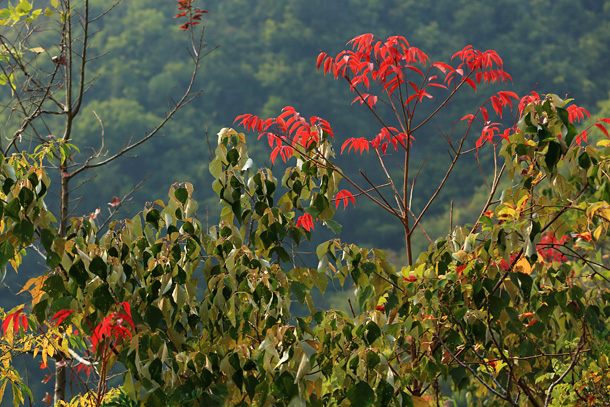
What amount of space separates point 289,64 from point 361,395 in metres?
14.2

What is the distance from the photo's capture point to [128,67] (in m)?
14.6

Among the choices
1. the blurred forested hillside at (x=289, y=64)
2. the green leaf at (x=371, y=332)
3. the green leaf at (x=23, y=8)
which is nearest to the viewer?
the green leaf at (x=371, y=332)

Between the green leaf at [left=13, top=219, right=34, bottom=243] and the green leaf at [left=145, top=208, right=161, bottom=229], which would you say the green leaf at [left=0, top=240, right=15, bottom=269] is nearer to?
the green leaf at [left=13, top=219, right=34, bottom=243]

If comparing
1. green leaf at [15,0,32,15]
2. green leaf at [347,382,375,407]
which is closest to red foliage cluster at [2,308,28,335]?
green leaf at [347,382,375,407]

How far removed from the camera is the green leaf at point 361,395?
1.34 meters

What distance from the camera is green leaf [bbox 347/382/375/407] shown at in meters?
1.34

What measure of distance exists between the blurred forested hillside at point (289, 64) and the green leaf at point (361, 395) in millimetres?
10133

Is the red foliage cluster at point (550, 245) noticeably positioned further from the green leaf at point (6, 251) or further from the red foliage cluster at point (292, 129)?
the green leaf at point (6, 251)

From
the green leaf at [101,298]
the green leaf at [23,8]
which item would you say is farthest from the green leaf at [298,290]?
the green leaf at [23,8]

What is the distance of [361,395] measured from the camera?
134 cm

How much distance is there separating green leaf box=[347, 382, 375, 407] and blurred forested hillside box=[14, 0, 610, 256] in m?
10.1

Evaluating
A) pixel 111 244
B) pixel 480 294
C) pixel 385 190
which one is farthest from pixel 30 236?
pixel 385 190

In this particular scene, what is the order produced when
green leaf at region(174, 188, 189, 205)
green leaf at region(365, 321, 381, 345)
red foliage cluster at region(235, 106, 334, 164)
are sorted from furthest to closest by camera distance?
red foliage cluster at region(235, 106, 334, 164), green leaf at region(174, 188, 189, 205), green leaf at region(365, 321, 381, 345)

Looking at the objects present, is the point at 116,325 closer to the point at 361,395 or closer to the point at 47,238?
the point at 47,238
